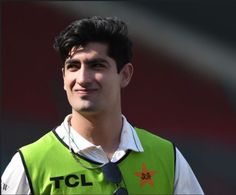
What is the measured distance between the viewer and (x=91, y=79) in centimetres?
229

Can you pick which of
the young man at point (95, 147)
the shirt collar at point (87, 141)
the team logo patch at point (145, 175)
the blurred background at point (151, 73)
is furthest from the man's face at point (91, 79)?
the blurred background at point (151, 73)

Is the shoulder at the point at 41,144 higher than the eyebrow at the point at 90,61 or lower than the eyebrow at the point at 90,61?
lower

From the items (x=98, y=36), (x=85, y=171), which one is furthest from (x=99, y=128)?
(x=98, y=36)

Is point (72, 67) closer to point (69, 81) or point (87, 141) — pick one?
point (69, 81)

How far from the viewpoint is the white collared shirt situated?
226 cm

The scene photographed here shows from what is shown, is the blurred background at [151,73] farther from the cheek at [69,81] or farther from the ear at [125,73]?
the cheek at [69,81]

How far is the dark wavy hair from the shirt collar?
270mm

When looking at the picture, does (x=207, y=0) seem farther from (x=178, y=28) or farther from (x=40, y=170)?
(x=40, y=170)

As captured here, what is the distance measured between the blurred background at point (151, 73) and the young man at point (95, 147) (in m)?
1.68

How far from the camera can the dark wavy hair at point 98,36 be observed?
235 cm

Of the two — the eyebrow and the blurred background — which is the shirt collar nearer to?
the eyebrow

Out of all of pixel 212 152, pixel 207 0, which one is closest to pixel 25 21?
pixel 207 0

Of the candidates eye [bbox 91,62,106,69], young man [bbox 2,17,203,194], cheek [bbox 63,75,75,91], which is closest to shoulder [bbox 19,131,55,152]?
young man [bbox 2,17,203,194]

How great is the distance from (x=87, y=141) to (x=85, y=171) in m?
0.12
